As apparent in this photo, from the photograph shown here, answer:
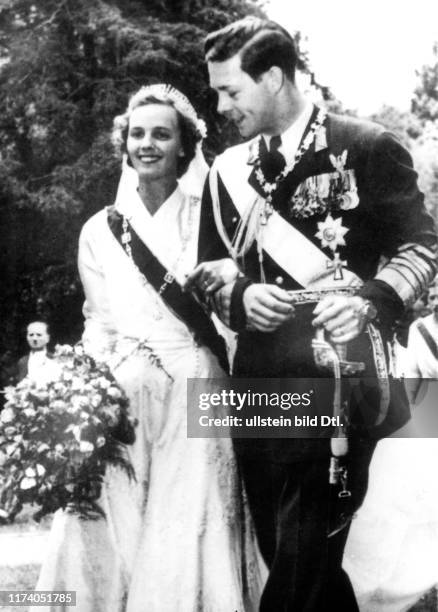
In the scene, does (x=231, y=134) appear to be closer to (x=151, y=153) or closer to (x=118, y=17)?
(x=151, y=153)

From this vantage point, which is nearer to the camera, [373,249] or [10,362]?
[373,249]

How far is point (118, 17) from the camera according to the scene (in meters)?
2.77

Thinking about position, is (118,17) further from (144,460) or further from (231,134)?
(144,460)

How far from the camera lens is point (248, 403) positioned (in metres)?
2.61

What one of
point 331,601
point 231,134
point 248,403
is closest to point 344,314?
point 248,403

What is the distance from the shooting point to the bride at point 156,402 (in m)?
2.57

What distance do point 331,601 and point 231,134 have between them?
51.8 inches

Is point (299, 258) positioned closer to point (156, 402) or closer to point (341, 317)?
point (341, 317)

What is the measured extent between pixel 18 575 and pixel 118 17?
1656mm

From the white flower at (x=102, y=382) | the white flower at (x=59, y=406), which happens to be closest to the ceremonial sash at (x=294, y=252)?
the white flower at (x=102, y=382)

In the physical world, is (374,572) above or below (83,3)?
below

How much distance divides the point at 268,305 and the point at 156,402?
421mm

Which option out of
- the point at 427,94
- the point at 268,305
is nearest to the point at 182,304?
the point at 268,305

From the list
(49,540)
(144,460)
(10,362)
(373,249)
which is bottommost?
(49,540)
